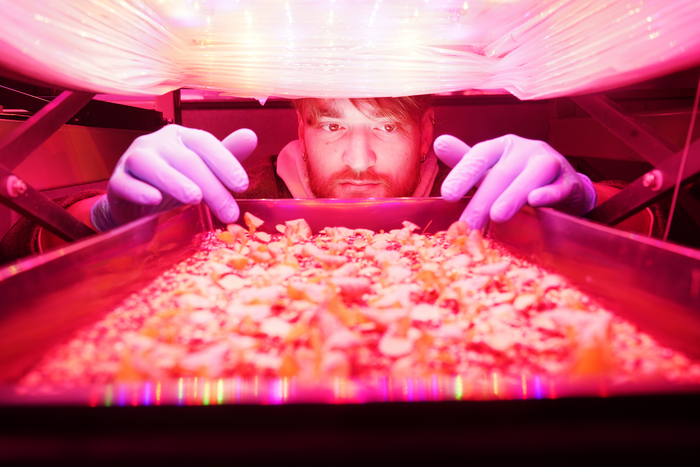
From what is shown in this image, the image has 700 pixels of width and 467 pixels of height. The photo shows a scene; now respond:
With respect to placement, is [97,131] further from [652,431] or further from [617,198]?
[652,431]

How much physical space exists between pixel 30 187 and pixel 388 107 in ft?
2.71

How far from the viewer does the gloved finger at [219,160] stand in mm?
773

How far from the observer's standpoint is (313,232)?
80 centimetres

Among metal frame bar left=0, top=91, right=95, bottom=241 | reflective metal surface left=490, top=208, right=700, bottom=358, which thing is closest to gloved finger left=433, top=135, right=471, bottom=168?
reflective metal surface left=490, top=208, right=700, bottom=358

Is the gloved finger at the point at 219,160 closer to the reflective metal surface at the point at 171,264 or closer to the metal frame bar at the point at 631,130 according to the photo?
the reflective metal surface at the point at 171,264

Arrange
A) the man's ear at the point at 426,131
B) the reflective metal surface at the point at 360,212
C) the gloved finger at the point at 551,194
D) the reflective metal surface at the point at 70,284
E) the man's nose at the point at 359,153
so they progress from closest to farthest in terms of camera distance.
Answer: the reflective metal surface at the point at 70,284, the gloved finger at the point at 551,194, the reflective metal surface at the point at 360,212, the man's nose at the point at 359,153, the man's ear at the point at 426,131

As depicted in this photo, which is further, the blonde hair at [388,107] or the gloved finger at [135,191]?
the blonde hair at [388,107]

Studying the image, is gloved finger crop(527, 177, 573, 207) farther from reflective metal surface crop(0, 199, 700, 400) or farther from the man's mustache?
the man's mustache

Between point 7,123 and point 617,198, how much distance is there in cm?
113

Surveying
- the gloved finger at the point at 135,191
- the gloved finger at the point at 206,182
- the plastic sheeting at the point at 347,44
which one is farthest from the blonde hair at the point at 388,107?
the gloved finger at the point at 135,191

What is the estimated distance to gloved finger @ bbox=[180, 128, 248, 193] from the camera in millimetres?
773

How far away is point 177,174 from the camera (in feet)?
2.38

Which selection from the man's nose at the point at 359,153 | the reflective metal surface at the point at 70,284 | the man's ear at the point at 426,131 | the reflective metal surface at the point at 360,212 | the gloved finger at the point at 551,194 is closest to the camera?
the reflective metal surface at the point at 70,284

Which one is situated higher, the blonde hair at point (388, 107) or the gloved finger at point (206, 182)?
the blonde hair at point (388, 107)
